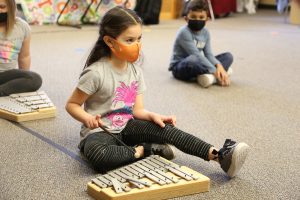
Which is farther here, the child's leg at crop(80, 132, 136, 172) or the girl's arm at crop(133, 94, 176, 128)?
the girl's arm at crop(133, 94, 176, 128)

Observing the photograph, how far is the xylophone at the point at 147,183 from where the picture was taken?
1236 millimetres

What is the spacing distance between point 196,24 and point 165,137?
113 centimetres

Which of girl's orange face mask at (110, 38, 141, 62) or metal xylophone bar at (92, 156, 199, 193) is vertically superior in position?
girl's orange face mask at (110, 38, 141, 62)

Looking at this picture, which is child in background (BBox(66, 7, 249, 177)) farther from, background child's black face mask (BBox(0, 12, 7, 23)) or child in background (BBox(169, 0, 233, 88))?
child in background (BBox(169, 0, 233, 88))

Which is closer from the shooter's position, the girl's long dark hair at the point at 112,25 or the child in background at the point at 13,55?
the girl's long dark hair at the point at 112,25

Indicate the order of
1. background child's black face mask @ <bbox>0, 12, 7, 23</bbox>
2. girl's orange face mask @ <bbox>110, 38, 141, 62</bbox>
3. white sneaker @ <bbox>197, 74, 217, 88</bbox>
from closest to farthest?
girl's orange face mask @ <bbox>110, 38, 141, 62</bbox> < background child's black face mask @ <bbox>0, 12, 7, 23</bbox> < white sneaker @ <bbox>197, 74, 217, 88</bbox>

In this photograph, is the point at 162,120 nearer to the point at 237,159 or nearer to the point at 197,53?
the point at 237,159

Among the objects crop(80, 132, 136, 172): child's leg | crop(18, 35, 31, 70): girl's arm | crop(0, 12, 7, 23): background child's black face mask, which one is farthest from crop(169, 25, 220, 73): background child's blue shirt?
crop(80, 132, 136, 172): child's leg

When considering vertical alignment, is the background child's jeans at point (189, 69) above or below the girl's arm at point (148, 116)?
below

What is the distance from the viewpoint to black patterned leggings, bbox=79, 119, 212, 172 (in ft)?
4.57

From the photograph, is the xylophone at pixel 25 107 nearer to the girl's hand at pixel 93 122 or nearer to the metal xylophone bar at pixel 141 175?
the girl's hand at pixel 93 122

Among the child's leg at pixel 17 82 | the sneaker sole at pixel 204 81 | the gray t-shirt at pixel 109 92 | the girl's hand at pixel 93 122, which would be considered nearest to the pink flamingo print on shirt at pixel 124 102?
the gray t-shirt at pixel 109 92

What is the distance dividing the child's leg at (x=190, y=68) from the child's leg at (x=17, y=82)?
0.79 meters

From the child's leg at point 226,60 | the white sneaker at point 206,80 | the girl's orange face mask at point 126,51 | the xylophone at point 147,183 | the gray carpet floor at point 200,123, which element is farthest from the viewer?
the child's leg at point 226,60
